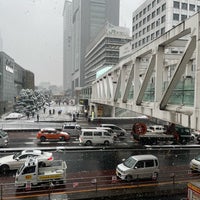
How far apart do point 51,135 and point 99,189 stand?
14976 millimetres

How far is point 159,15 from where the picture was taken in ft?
189

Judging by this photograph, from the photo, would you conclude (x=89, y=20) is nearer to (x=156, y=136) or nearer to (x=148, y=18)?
(x=148, y=18)

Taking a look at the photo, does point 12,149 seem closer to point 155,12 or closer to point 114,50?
point 155,12

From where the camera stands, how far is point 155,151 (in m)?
23.6

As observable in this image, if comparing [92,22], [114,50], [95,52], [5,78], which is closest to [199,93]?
[5,78]

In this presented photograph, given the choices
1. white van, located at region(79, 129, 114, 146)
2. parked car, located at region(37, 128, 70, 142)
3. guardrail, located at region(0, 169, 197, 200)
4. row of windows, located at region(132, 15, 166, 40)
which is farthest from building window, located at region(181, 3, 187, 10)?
guardrail, located at region(0, 169, 197, 200)

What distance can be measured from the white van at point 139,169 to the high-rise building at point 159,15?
4260 cm

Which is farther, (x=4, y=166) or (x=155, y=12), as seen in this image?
(x=155, y=12)

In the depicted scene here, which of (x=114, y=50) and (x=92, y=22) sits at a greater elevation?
(x=92, y=22)

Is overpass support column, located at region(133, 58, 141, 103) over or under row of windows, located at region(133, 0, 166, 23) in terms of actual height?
under

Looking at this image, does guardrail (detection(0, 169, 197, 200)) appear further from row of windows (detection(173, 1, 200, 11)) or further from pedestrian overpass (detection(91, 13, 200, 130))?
row of windows (detection(173, 1, 200, 11))

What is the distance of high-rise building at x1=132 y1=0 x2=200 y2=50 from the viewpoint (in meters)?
54.3

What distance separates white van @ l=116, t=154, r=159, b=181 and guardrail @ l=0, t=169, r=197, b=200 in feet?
1.11

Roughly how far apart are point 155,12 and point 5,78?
144ft
